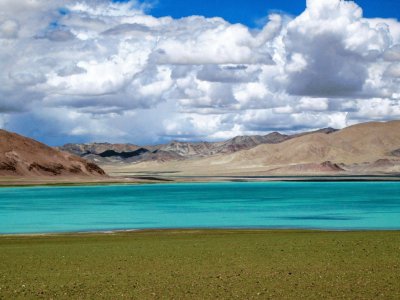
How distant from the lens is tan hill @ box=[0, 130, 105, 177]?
569ft

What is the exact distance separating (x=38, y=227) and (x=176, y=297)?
106 ft

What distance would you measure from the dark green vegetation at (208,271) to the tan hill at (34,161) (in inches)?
5895

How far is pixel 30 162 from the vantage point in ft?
587

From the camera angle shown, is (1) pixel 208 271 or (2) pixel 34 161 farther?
(2) pixel 34 161

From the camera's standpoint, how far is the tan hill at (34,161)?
173 metres

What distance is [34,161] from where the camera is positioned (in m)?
181

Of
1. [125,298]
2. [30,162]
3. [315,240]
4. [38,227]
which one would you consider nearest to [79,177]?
[30,162]

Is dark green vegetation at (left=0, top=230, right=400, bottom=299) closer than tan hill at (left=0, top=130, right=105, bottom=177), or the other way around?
dark green vegetation at (left=0, top=230, right=400, bottom=299)

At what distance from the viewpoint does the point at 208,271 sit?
63.5 ft

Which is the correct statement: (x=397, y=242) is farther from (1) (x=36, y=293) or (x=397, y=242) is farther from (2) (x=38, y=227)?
(2) (x=38, y=227)

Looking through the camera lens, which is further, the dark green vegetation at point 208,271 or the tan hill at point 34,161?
the tan hill at point 34,161

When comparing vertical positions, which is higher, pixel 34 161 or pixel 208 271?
pixel 34 161

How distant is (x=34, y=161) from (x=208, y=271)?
168 m

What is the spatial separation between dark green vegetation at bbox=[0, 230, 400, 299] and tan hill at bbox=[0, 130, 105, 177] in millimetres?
149731
